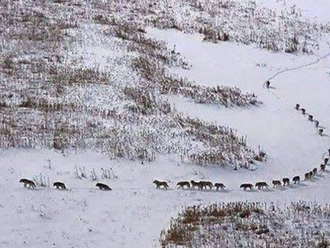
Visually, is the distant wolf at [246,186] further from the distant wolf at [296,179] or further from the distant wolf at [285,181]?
the distant wolf at [296,179]

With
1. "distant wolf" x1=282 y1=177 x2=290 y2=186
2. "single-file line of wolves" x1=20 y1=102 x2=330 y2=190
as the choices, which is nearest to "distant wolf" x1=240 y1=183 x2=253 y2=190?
"single-file line of wolves" x1=20 y1=102 x2=330 y2=190

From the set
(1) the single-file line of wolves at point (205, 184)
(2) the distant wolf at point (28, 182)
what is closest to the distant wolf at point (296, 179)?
(1) the single-file line of wolves at point (205, 184)

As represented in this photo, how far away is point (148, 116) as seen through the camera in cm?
2147

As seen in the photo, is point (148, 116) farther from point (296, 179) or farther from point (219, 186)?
point (296, 179)

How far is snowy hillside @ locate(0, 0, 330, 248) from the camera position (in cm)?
1531

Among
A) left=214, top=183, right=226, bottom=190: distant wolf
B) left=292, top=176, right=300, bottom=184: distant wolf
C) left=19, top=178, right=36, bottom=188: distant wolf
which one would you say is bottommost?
left=19, top=178, right=36, bottom=188: distant wolf

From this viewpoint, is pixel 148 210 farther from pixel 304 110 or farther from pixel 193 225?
pixel 304 110

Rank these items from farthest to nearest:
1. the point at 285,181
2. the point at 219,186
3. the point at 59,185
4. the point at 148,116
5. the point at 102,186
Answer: the point at 148,116
the point at 285,181
the point at 219,186
the point at 102,186
the point at 59,185

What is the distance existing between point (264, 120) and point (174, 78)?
479 centimetres

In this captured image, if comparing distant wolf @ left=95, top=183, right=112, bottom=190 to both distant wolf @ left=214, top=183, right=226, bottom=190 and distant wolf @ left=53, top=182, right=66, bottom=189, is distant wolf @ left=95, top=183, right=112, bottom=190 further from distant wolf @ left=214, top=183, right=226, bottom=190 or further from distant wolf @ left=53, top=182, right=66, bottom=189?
distant wolf @ left=214, top=183, right=226, bottom=190

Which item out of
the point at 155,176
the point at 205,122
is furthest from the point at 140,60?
the point at 155,176

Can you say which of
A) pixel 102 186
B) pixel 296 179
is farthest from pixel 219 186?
pixel 102 186

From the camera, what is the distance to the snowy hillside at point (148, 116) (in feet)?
50.2

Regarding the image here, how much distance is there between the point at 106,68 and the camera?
83.8ft
